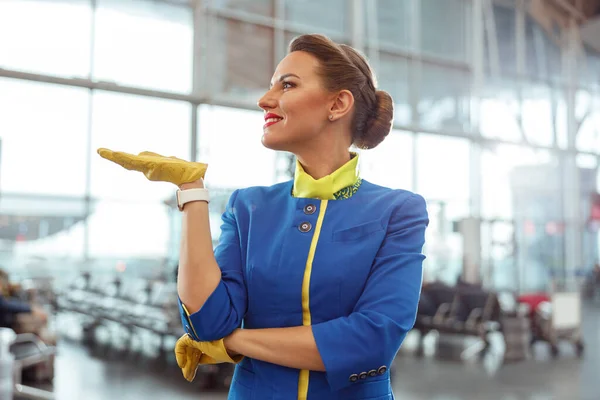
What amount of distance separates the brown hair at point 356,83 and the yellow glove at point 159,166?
0.28 m

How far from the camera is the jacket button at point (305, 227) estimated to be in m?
1.11

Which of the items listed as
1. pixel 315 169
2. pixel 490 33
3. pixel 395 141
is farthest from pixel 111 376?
pixel 490 33

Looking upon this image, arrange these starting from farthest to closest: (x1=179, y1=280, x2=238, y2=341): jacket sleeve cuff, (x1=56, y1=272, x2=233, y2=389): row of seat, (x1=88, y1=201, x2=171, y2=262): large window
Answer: (x1=88, y1=201, x2=171, y2=262): large window, (x1=56, y1=272, x2=233, y2=389): row of seat, (x1=179, y1=280, x2=238, y2=341): jacket sleeve cuff

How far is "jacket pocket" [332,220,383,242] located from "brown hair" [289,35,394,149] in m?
0.21

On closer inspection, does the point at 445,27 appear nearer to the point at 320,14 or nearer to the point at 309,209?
the point at 320,14

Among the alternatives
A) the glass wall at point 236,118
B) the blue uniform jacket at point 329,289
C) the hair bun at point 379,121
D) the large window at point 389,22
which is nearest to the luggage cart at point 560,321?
the glass wall at point 236,118

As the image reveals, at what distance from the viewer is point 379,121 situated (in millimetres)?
1234

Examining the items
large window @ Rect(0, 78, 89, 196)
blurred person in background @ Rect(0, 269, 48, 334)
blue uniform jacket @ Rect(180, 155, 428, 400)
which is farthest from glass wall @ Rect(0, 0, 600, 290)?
blue uniform jacket @ Rect(180, 155, 428, 400)

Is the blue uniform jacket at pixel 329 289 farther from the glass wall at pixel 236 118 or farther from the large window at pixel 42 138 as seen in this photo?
the large window at pixel 42 138

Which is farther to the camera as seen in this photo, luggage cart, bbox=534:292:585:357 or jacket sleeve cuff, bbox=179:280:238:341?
luggage cart, bbox=534:292:585:357

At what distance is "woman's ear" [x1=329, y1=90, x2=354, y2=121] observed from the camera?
1157 mm

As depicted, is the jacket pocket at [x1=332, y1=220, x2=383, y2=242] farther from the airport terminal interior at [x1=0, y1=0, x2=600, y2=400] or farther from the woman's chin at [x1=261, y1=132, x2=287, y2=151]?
the airport terminal interior at [x1=0, y1=0, x2=600, y2=400]

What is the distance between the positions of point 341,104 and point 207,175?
7.07 metres

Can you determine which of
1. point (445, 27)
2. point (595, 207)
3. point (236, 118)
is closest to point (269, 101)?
point (236, 118)
